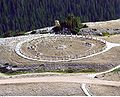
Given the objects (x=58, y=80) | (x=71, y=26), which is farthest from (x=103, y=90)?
(x=71, y=26)

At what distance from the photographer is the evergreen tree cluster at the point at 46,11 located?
136625mm

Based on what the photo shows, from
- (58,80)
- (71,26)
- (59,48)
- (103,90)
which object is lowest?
(103,90)

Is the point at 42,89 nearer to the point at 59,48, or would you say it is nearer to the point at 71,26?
the point at 59,48

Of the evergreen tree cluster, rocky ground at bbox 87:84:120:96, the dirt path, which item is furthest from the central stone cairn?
the evergreen tree cluster

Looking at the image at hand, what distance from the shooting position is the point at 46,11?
→ 143750 mm

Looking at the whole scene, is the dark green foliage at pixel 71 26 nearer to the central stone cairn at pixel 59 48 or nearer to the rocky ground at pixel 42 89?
the central stone cairn at pixel 59 48

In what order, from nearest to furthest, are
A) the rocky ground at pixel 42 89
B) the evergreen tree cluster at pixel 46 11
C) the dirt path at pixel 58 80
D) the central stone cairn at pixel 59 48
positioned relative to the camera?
the rocky ground at pixel 42 89 → the dirt path at pixel 58 80 → the central stone cairn at pixel 59 48 → the evergreen tree cluster at pixel 46 11

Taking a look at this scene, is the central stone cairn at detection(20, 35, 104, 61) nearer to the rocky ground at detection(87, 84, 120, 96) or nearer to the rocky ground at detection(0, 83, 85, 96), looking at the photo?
the rocky ground at detection(0, 83, 85, 96)

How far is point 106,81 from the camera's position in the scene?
2586 inches

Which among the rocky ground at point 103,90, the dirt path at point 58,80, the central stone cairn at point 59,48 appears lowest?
the rocky ground at point 103,90

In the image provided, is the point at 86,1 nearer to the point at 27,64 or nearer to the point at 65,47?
the point at 65,47

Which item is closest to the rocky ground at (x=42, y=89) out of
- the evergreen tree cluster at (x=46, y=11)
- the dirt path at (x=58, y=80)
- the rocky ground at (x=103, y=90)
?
the rocky ground at (x=103, y=90)

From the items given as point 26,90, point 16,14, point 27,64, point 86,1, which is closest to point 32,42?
point 27,64

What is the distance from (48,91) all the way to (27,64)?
15.6m
